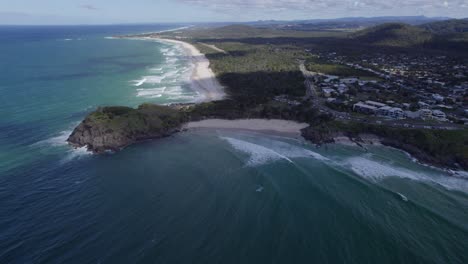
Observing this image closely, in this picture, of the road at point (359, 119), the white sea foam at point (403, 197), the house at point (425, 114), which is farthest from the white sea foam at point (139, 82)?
the white sea foam at point (403, 197)

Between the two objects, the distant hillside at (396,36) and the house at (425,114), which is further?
the distant hillside at (396,36)

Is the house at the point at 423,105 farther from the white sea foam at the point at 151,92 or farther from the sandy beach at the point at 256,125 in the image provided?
the white sea foam at the point at 151,92

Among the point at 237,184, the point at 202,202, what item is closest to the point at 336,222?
the point at 237,184

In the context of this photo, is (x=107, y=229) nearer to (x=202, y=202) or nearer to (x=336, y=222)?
(x=202, y=202)

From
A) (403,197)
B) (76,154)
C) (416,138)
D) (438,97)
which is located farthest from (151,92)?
(438,97)

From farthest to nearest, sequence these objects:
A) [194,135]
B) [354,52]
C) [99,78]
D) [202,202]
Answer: [354,52] < [99,78] < [194,135] < [202,202]
